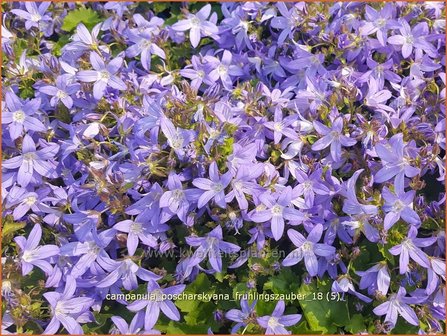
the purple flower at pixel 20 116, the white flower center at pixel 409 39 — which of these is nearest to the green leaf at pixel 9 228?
the purple flower at pixel 20 116

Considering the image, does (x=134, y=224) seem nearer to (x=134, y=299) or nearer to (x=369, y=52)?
(x=134, y=299)

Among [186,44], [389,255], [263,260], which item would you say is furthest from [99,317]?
[186,44]

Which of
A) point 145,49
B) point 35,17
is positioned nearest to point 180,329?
point 145,49

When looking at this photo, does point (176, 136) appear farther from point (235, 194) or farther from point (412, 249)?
point (412, 249)

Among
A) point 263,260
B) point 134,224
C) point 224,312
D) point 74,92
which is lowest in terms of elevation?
point 224,312

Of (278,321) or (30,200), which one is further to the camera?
(30,200)

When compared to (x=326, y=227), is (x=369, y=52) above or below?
above
